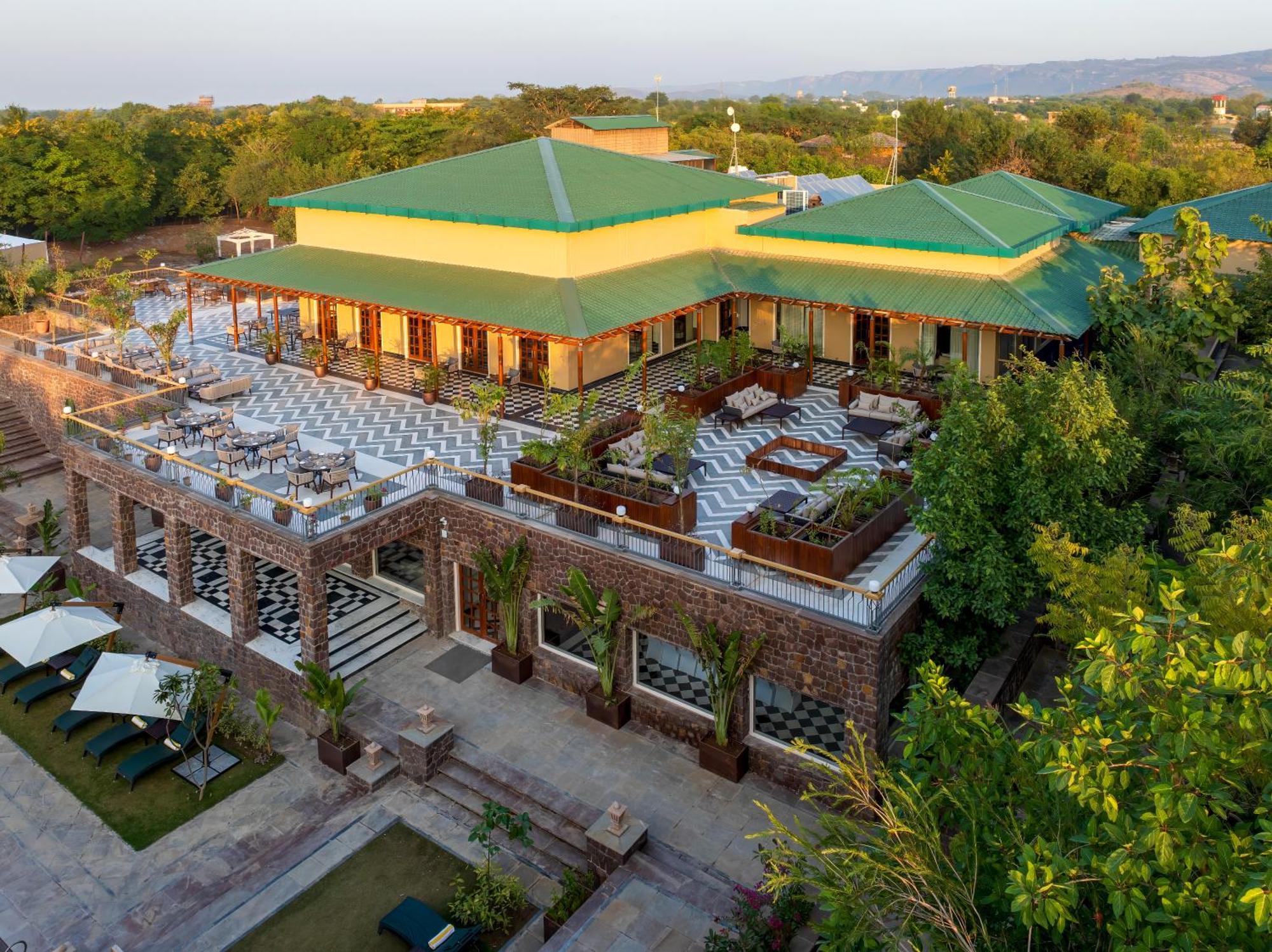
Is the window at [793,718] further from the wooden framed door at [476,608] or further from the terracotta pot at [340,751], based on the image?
the terracotta pot at [340,751]

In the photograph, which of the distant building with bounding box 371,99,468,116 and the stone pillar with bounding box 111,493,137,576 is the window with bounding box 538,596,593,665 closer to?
the stone pillar with bounding box 111,493,137,576

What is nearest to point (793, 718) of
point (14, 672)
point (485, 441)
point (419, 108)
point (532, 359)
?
point (485, 441)

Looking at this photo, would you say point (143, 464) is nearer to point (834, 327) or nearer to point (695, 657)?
point (695, 657)

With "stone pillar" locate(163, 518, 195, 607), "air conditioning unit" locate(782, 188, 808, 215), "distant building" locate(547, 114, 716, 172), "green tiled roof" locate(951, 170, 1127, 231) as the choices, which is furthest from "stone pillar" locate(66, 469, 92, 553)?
"distant building" locate(547, 114, 716, 172)

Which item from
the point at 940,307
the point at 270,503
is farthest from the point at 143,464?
the point at 940,307

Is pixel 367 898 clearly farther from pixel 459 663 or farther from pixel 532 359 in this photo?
pixel 532 359

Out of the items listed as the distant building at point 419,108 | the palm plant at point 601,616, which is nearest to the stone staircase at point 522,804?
the palm plant at point 601,616

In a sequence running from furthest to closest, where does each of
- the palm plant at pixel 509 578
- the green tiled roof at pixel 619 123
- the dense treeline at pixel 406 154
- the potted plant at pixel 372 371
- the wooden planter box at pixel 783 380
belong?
1. the dense treeline at pixel 406 154
2. the green tiled roof at pixel 619 123
3. the potted plant at pixel 372 371
4. the wooden planter box at pixel 783 380
5. the palm plant at pixel 509 578
